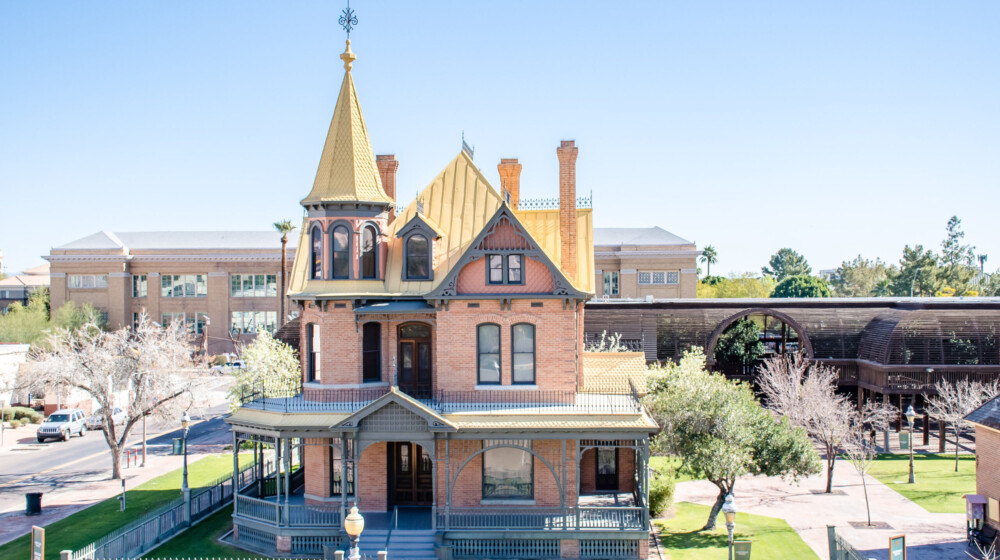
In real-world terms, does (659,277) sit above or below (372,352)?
above

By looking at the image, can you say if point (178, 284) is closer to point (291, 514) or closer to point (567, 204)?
point (291, 514)

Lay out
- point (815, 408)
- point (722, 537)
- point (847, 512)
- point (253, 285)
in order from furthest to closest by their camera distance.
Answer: point (253, 285), point (815, 408), point (847, 512), point (722, 537)

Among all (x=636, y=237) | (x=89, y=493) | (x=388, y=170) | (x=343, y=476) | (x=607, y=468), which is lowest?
(x=89, y=493)

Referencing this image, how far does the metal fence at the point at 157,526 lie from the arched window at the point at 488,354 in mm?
11849

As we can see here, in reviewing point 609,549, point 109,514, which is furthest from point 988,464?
point 109,514

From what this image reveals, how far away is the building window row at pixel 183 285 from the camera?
81500 mm

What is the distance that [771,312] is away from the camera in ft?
151

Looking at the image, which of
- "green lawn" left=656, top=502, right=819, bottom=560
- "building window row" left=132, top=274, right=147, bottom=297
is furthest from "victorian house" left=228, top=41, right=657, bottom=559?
"building window row" left=132, top=274, right=147, bottom=297

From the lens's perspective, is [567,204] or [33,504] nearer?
[567,204]

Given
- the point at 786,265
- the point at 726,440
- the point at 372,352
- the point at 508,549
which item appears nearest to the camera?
the point at 508,549

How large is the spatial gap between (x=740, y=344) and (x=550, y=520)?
31.4 metres

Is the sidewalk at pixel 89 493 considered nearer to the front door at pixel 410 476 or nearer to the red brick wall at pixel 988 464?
the front door at pixel 410 476

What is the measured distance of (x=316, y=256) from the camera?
27438 mm

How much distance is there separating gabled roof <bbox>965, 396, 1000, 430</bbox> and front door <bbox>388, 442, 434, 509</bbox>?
18732mm
